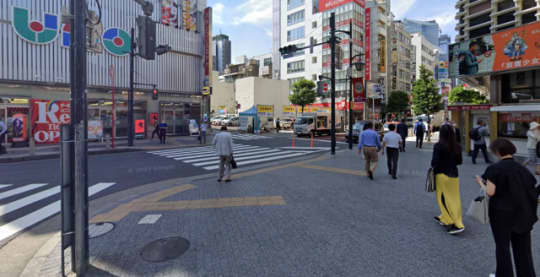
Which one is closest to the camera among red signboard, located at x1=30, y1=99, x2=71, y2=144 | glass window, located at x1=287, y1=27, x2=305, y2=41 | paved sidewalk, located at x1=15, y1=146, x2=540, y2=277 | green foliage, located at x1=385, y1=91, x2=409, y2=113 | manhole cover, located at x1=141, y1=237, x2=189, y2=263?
paved sidewalk, located at x1=15, y1=146, x2=540, y2=277

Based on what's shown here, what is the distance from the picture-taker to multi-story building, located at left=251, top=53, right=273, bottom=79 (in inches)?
2643

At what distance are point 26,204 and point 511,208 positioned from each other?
815 cm

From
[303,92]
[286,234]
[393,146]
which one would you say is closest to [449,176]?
[286,234]

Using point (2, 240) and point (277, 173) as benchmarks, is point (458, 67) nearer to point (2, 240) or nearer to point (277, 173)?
point (277, 173)

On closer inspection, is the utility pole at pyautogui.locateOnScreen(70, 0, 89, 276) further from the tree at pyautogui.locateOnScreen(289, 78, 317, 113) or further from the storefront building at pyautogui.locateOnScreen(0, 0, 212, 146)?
the tree at pyautogui.locateOnScreen(289, 78, 317, 113)

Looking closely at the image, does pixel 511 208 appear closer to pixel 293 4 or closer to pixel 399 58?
pixel 293 4

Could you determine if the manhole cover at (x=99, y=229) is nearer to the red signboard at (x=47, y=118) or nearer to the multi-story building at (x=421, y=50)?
the red signboard at (x=47, y=118)

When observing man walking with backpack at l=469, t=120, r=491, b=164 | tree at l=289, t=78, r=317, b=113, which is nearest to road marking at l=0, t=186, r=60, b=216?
man walking with backpack at l=469, t=120, r=491, b=164

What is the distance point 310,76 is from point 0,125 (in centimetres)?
4782

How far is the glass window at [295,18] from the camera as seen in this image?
57.0 m

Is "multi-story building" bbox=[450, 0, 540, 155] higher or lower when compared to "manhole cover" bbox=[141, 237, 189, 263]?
higher

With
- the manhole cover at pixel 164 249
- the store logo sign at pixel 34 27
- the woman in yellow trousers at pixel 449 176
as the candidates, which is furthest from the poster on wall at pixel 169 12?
the woman in yellow trousers at pixel 449 176

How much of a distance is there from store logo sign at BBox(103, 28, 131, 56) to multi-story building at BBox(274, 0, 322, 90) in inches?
1327

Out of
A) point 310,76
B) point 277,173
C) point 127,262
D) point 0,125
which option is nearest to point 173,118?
point 0,125
